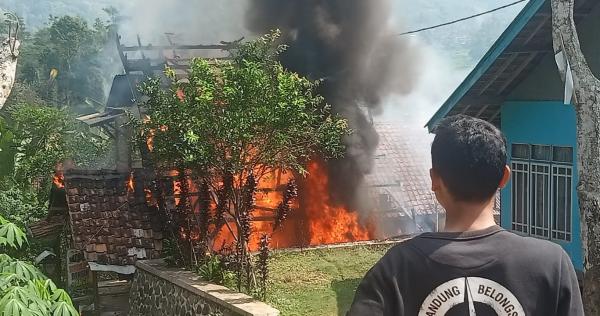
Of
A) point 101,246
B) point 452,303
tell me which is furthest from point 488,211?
point 101,246

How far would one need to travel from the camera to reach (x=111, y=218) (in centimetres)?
1229

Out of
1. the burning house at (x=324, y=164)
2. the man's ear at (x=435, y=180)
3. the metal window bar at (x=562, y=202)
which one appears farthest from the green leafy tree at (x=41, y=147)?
the man's ear at (x=435, y=180)

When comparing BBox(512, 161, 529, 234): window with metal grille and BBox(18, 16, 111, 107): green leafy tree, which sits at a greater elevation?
BBox(18, 16, 111, 107): green leafy tree

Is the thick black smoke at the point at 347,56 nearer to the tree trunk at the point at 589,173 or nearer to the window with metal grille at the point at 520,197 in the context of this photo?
the window with metal grille at the point at 520,197

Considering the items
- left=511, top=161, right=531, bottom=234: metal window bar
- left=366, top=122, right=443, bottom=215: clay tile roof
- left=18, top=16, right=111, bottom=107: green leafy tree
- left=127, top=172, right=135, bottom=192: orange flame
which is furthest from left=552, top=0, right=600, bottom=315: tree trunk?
left=18, top=16, right=111, bottom=107: green leafy tree

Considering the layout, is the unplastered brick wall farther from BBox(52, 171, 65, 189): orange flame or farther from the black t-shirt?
the black t-shirt

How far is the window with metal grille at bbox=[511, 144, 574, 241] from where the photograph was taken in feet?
30.2

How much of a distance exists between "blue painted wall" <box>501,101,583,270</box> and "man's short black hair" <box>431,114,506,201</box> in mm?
7245

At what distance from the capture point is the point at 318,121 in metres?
11.1

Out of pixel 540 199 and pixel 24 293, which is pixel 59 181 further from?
pixel 540 199

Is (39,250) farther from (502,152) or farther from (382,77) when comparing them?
(502,152)

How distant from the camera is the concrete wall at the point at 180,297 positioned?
8453 mm

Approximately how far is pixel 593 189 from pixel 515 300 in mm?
4436

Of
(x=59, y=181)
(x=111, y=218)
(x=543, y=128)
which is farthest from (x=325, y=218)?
(x=543, y=128)
